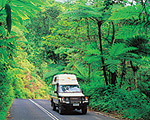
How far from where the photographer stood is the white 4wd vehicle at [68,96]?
552 inches

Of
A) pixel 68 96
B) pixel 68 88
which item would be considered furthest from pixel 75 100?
pixel 68 88

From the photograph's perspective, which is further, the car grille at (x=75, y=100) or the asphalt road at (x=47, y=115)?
the car grille at (x=75, y=100)

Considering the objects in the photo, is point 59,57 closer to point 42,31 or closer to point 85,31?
point 42,31

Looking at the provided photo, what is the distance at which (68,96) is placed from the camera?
1417cm

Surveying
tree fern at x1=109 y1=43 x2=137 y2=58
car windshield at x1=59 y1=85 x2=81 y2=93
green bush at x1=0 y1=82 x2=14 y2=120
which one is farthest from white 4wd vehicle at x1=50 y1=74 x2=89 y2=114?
tree fern at x1=109 y1=43 x2=137 y2=58

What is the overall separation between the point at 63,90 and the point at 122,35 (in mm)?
6483

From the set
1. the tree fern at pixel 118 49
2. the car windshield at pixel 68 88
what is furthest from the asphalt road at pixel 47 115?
the tree fern at pixel 118 49

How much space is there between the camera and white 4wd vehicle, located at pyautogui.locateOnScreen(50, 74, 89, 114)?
14023mm

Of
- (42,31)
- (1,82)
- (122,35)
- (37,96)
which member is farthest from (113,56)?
(37,96)

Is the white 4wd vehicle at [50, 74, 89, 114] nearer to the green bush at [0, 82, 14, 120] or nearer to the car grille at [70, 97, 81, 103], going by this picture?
the car grille at [70, 97, 81, 103]

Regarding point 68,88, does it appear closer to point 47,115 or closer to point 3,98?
point 47,115

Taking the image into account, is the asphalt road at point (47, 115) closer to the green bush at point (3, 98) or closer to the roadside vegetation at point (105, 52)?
the green bush at point (3, 98)

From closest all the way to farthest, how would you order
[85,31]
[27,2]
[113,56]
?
[27,2]
[113,56]
[85,31]

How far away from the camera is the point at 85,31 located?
1870cm
